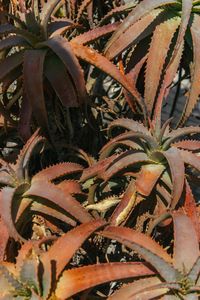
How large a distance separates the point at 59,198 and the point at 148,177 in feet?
0.54

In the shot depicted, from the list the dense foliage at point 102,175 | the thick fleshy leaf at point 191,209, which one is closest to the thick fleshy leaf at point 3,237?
the dense foliage at point 102,175

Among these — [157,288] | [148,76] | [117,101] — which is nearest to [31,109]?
[148,76]

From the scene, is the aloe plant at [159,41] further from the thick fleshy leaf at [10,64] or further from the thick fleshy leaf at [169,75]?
the thick fleshy leaf at [10,64]

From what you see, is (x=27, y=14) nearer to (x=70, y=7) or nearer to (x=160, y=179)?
(x=70, y=7)

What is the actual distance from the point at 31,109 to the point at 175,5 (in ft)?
1.16

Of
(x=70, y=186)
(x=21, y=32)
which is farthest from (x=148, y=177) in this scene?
(x=21, y=32)

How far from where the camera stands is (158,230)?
3.70ft

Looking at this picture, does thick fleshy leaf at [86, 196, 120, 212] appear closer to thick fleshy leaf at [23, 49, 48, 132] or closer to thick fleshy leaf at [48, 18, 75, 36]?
thick fleshy leaf at [23, 49, 48, 132]

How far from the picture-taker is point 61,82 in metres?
1.12

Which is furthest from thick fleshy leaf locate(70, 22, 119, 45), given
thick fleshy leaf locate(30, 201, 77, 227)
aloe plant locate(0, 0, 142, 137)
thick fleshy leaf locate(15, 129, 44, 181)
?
thick fleshy leaf locate(30, 201, 77, 227)

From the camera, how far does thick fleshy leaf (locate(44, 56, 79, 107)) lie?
3.69 feet

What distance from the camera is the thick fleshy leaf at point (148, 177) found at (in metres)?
1.04

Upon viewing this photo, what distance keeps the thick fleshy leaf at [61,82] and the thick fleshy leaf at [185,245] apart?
32 centimetres

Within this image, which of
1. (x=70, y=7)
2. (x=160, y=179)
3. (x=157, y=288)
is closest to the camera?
(x=157, y=288)
